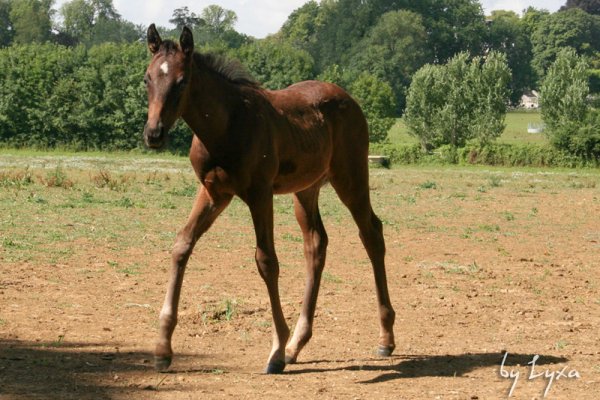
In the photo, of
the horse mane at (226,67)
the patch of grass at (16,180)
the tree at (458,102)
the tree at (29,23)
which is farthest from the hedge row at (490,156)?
the tree at (29,23)

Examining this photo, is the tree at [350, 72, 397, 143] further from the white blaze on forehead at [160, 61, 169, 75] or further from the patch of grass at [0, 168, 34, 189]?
the white blaze on forehead at [160, 61, 169, 75]

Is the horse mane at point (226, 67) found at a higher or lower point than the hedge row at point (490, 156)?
higher

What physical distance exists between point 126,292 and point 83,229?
524cm

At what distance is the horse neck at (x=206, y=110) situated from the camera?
7.22 meters

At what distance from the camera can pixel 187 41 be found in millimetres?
6992

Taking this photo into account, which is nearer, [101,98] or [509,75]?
[101,98]

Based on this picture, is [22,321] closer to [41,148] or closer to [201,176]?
[201,176]

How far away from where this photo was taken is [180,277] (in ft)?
24.3

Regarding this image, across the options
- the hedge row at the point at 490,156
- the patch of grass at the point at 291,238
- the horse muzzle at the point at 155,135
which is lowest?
the hedge row at the point at 490,156

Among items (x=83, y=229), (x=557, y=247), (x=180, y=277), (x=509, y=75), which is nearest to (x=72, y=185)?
(x=83, y=229)

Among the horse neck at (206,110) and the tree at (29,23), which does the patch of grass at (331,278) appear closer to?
the horse neck at (206,110)

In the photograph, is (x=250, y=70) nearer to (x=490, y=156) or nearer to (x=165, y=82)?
(x=490, y=156)

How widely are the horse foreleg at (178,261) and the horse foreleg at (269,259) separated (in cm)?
33

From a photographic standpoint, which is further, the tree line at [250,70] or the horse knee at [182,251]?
the tree line at [250,70]
